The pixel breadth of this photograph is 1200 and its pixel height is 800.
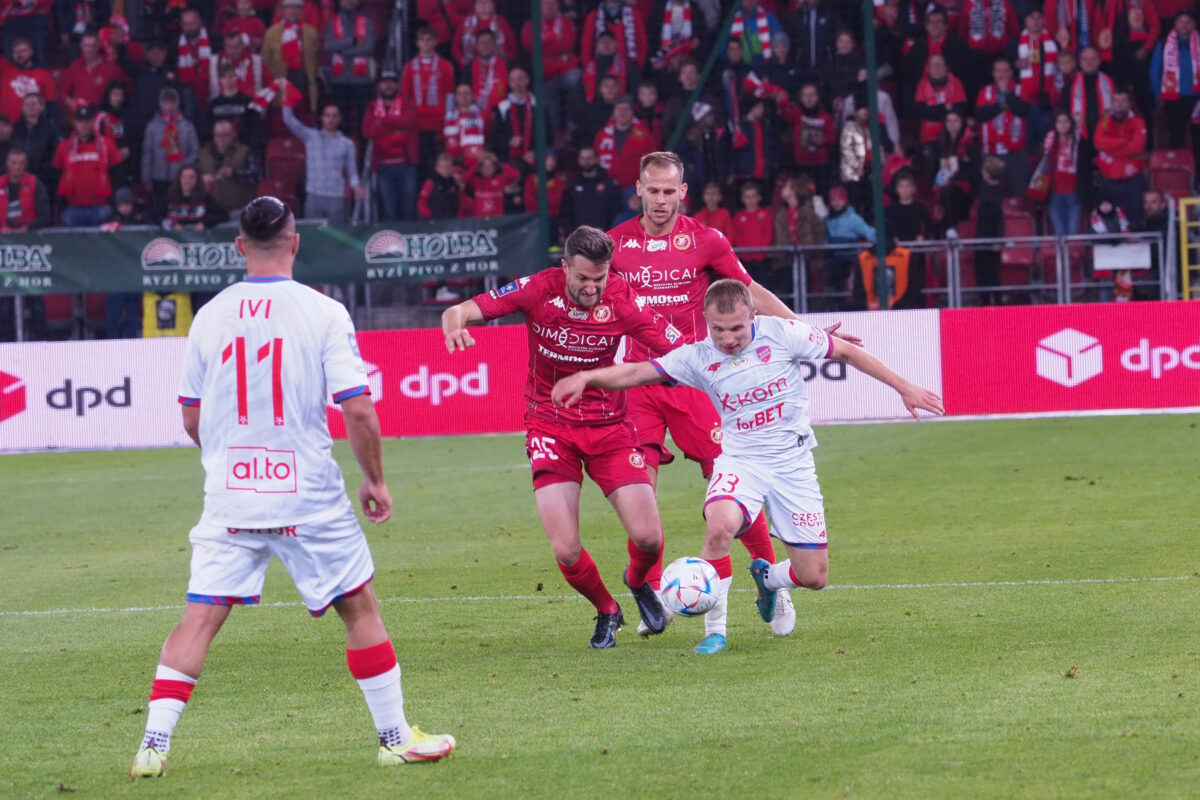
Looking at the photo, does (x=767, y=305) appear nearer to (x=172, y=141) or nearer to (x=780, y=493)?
(x=780, y=493)

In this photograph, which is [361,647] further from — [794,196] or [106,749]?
[794,196]

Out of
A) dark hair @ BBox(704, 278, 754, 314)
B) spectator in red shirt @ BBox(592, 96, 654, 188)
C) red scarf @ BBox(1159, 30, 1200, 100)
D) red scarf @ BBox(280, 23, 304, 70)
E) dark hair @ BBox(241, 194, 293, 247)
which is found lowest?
dark hair @ BBox(704, 278, 754, 314)

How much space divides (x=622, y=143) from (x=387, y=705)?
15713 millimetres

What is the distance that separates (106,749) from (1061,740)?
319 cm

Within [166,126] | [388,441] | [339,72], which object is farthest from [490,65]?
[388,441]

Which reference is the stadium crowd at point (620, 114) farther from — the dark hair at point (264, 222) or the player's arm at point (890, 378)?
the dark hair at point (264, 222)

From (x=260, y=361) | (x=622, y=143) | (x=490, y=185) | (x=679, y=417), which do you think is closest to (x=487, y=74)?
(x=490, y=185)

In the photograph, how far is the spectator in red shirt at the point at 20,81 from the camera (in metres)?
21.9

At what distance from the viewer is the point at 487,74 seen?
70.2ft

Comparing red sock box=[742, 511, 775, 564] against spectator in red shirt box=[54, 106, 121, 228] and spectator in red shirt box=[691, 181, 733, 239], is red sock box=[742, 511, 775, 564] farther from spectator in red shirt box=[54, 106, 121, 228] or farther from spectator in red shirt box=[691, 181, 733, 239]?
spectator in red shirt box=[54, 106, 121, 228]

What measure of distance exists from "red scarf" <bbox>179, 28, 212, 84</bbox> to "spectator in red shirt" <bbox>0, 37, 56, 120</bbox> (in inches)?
68.4

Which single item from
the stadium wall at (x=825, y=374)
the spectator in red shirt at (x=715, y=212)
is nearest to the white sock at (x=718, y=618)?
the stadium wall at (x=825, y=374)

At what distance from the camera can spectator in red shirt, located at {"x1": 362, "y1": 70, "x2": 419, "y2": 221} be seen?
2066cm

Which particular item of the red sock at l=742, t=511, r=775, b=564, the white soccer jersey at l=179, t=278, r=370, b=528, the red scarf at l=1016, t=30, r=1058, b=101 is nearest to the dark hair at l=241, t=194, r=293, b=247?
the white soccer jersey at l=179, t=278, r=370, b=528
